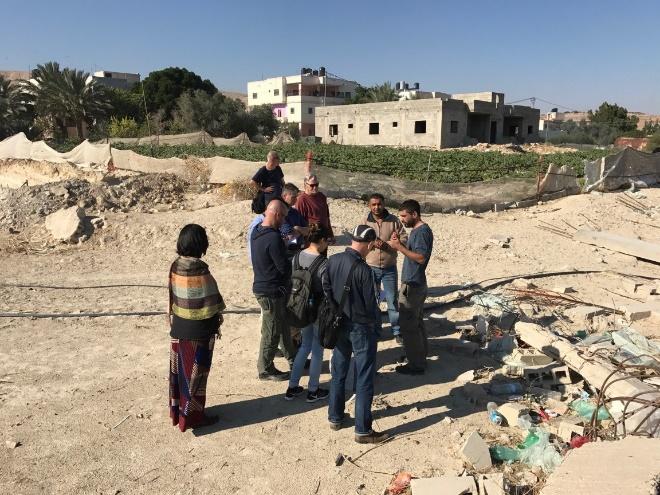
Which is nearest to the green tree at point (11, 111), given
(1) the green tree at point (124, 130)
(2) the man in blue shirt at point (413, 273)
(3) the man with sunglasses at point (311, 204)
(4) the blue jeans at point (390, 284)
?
(1) the green tree at point (124, 130)

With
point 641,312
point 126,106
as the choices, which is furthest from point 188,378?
point 126,106

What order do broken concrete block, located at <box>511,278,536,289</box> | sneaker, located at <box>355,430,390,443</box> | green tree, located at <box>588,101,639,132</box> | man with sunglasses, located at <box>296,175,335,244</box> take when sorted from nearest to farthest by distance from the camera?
sneaker, located at <box>355,430,390,443</box>, man with sunglasses, located at <box>296,175,335,244</box>, broken concrete block, located at <box>511,278,536,289</box>, green tree, located at <box>588,101,639,132</box>

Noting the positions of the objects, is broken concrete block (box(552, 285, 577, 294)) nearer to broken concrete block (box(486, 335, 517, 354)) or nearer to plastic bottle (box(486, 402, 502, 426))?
broken concrete block (box(486, 335, 517, 354))

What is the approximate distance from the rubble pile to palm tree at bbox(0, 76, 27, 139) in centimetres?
2668

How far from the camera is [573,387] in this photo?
16.9 feet

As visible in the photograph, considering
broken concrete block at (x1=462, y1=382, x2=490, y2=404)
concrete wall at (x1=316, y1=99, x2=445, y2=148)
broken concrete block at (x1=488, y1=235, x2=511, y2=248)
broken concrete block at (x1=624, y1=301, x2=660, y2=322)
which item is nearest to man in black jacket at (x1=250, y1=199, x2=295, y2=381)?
broken concrete block at (x1=462, y1=382, x2=490, y2=404)

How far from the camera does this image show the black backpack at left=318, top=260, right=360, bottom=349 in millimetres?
4070

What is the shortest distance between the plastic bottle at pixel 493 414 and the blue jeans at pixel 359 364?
115cm

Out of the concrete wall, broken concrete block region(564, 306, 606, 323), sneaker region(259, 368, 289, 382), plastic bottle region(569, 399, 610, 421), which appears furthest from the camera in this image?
the concrete wall

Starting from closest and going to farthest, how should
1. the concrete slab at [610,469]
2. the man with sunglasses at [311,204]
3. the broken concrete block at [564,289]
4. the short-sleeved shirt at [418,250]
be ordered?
the concrete slab at [610,469] < the short-sleeved shirt at [418,250] < the man with sunglasses at [311,204] < the broken concrete block at [564,289]

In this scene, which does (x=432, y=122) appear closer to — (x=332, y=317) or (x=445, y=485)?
(x=332, y=317)

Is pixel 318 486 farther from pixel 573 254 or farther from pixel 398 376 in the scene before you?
pixel 573 254

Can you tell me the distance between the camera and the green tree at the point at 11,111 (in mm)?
35844

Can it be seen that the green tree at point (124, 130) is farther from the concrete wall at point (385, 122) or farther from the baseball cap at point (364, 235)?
the baseball cap at point (364, 235)
